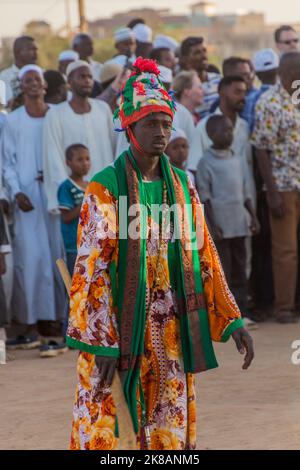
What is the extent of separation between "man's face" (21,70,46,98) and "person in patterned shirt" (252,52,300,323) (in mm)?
1904

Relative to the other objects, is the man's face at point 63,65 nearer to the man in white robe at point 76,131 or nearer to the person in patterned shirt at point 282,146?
the man in white robe at point 76,131

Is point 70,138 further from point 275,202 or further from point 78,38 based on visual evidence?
point 78,38

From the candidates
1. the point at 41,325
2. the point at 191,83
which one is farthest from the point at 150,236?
the point at 191,83

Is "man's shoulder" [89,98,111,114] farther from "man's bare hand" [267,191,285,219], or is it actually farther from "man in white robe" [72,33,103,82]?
"man in white robe" [72,33,103,82]

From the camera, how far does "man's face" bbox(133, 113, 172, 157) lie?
17.3ft

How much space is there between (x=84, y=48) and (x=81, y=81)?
3.62 meters

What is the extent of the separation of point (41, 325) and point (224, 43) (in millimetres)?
67365

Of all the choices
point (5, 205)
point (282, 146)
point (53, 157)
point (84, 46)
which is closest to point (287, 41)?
point (84, 46)

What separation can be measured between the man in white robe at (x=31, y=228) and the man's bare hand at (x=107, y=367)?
15.5 ft

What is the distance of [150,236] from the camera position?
17.5 feet

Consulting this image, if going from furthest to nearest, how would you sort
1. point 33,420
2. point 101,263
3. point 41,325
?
point 41,325 → point 33,420 → point 101,263

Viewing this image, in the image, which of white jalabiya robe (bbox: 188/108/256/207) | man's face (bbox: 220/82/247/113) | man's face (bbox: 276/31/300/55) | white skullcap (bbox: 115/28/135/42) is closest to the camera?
white jalabiya robe (bbox: 188/108/256/207)

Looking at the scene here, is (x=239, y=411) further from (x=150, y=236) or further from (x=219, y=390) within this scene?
(x=150, y=236)

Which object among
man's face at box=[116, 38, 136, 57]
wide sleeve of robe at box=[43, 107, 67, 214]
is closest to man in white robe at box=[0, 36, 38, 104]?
man's face at box=[116, 38, 136, 57]
